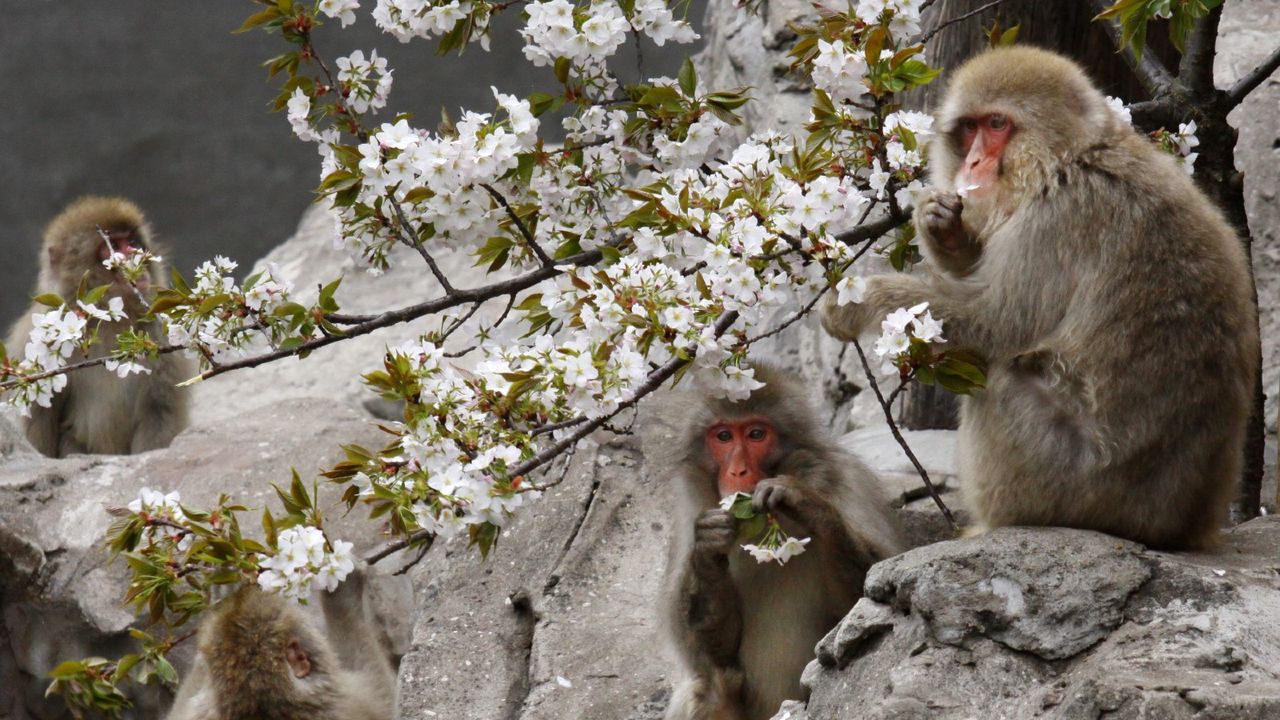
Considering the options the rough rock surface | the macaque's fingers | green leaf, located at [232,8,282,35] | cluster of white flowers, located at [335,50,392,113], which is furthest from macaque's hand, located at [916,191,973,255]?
green leaf, located at [232,8,282,35]

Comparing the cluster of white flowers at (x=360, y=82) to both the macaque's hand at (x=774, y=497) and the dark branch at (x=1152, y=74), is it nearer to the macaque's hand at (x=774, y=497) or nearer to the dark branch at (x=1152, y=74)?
the macaque's hand at (x=774, y=497)

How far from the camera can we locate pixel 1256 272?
20.6ft

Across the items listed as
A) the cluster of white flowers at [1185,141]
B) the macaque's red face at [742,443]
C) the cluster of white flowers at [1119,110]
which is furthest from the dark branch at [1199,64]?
the macaque's red face at [742,443]

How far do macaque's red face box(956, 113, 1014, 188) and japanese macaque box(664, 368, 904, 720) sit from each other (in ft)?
3.01

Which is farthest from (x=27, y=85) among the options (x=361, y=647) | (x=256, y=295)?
(x=256, y=295)

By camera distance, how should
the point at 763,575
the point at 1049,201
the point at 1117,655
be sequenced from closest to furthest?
the point at 1117,655 → the point at 1049,201 → the point at 763,575

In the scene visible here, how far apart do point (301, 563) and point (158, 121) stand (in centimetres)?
939

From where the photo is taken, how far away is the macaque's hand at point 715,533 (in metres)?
3.99

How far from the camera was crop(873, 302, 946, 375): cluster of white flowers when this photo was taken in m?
3.31

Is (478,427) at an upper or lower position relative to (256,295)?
lower

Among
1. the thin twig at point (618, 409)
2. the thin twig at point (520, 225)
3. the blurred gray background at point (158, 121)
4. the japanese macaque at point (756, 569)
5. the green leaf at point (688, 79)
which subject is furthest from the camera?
the blurred gray background at point (158, 121)

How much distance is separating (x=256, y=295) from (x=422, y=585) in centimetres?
253

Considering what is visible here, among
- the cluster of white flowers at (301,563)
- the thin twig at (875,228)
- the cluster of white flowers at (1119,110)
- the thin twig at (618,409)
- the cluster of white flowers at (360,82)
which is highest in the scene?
the cluster of white flowers at (360,82)

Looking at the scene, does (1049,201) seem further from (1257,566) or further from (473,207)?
(473,207)
